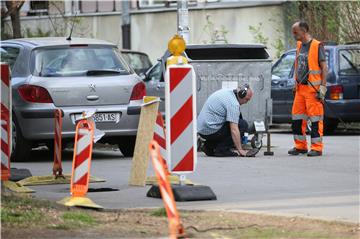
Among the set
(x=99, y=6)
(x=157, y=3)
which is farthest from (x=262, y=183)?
(x=99, y=6)

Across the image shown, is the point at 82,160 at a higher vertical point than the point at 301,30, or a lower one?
lower

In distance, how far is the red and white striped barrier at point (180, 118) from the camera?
399 inches

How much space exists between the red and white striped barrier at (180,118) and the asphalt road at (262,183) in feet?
1.45

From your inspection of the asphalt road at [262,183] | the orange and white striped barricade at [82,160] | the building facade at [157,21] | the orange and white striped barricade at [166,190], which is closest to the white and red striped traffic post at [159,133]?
the asphalt road at [262,183]

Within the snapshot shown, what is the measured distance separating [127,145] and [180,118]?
579 centimetres

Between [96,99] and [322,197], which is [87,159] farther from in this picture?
[96,99]

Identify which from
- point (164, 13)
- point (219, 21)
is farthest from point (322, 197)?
point (164, 13)

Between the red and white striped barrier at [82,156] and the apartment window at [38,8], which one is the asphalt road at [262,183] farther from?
the apartment window at [38,8]

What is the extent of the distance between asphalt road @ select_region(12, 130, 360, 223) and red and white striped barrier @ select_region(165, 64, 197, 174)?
0.44m

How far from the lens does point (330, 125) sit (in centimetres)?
2092

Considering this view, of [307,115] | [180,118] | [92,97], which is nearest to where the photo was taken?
[180,118]

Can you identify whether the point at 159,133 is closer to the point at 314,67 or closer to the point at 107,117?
the point at 107,117

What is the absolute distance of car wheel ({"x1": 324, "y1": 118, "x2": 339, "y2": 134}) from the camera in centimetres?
2070

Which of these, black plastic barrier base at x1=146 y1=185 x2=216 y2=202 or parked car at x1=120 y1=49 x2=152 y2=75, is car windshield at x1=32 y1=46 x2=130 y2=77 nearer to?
black plastic barrier base at x1=146 y1=185 x2=216 y2=202
